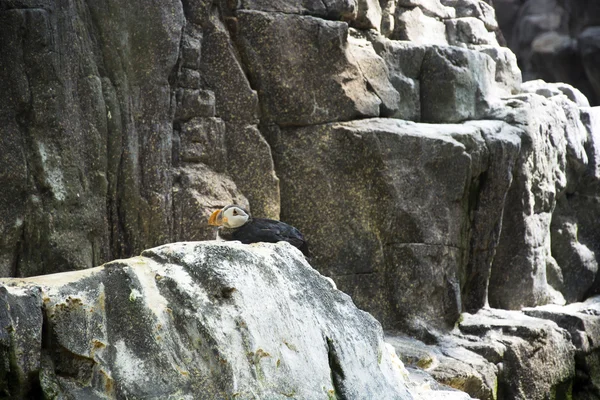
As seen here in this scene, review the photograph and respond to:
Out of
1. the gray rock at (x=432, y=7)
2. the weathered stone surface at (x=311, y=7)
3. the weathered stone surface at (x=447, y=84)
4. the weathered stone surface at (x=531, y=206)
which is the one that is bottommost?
the weathered stone surface at (x=531, y=206)

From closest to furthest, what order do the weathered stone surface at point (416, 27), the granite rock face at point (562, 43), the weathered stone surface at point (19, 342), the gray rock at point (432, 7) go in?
1. the weathered stone surface at point (19, 342)
2. the weathered stone surface at point (416, 27)
3. the gray rock at point (432, 7)
4. the granite rock face at point (562, 43)

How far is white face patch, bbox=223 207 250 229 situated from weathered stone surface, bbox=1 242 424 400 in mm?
1527

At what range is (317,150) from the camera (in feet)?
19.5

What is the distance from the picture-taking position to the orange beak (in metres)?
5.04

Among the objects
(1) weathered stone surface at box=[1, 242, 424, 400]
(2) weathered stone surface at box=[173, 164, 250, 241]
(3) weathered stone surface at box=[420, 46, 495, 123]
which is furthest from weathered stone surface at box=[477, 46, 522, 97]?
(1) weathered stone surface at box=[1, 242, 424, 400]

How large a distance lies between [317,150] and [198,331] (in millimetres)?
3134

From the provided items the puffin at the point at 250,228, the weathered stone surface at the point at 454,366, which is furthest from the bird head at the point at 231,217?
the weathered stone surface at the point at 454,366

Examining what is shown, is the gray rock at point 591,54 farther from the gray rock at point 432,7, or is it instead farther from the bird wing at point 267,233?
the bird wing at point 267,233

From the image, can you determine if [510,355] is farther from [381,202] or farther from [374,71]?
[374,71]

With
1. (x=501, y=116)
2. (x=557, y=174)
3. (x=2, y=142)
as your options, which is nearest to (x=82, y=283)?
(x=2, y=142)

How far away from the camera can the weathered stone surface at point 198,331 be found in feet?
8.87

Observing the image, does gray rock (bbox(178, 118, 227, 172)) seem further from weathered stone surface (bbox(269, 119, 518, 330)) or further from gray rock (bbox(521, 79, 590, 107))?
gray rock (bbox(521, 79, 590, 107))

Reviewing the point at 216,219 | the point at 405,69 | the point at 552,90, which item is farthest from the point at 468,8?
the point at 216,219

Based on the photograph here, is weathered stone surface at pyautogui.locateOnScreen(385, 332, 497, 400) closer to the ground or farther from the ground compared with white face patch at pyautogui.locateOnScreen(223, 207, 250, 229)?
closer to the ground
